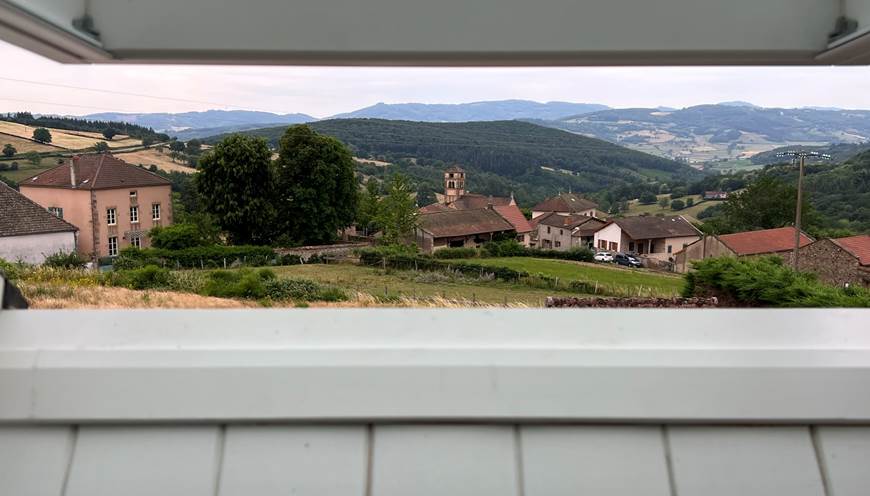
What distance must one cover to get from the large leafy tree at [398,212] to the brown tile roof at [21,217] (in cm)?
406

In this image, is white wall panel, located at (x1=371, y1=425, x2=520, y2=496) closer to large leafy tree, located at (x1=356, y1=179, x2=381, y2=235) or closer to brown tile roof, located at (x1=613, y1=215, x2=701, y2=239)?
large leafy tree, located at (x1=356, y1=179, x2=381, y2=235)

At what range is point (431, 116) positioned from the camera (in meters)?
2.22

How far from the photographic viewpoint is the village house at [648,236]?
6.94 meters

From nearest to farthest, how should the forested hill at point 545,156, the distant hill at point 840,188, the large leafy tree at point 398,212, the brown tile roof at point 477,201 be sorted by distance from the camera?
the distant hill at point 840,188 < the large leafy tree at point 398,212 < the forested hill at point 545,156 < the brown tile roof at point 477,201

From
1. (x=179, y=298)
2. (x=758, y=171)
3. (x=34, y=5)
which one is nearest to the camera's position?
(x=34, y=5)

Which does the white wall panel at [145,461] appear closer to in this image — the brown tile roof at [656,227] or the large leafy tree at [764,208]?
the large leafy tree at [764,208]

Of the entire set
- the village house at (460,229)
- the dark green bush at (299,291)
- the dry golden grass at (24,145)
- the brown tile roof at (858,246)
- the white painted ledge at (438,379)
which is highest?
the dry golden grass at (24,145)

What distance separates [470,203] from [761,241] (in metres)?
7.18

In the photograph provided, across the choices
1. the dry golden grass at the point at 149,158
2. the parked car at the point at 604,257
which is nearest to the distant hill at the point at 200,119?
the dry golden grass at the point at 149,158

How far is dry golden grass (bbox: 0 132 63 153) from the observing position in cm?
156

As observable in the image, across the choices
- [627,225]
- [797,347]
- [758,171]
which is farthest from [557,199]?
[797,347]

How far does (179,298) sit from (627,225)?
26.0 ft

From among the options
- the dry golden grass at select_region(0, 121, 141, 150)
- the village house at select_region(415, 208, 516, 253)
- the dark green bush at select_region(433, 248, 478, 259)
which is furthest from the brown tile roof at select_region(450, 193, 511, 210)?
the dry golden grass at select_region(0, 121, 141, 150)

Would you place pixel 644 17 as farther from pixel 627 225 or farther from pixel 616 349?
pixel 627 225
